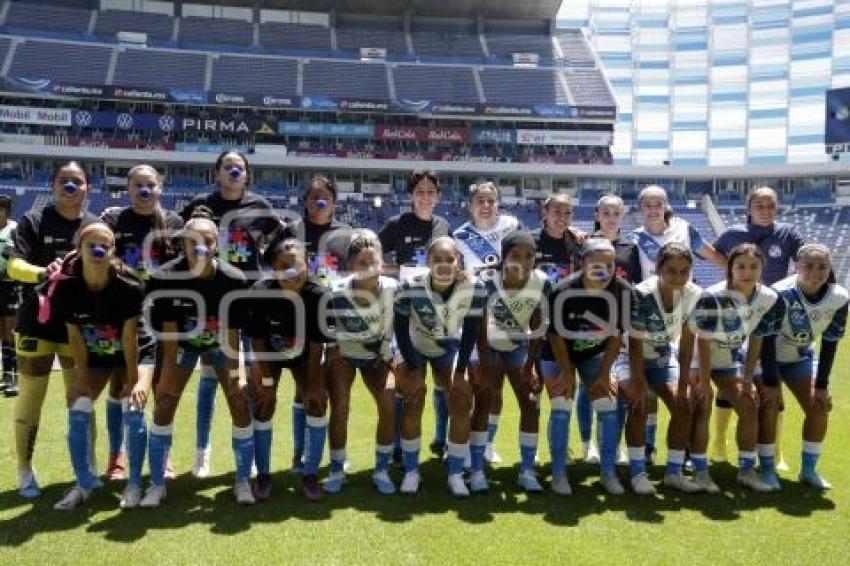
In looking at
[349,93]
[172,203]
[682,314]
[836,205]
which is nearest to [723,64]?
[836,205]

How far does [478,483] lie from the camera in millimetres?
5180

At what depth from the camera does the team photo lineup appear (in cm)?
485

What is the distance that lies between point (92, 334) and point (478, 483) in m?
2.90

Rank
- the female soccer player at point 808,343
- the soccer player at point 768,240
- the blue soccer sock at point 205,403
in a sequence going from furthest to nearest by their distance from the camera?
the soccer player at point 768,240 < the blue soccer sock at point 205,403 < the female soccer player at point 808,343

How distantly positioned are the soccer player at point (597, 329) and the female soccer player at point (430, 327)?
24.2 inches

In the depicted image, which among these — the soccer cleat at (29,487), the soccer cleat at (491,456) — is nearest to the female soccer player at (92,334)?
the soccer cleat at (29,487)

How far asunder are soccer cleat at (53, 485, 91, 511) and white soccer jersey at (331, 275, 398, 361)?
197cm

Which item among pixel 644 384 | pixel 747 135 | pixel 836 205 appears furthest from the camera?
pixel 747 135

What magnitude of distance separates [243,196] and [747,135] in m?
43.6

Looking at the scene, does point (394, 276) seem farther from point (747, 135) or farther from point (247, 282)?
point (747, 135)

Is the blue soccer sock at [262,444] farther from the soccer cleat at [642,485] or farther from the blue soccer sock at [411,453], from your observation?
the soccer cleat at [642,485]

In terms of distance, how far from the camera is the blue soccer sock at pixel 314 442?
505cm

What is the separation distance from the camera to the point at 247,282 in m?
5.02

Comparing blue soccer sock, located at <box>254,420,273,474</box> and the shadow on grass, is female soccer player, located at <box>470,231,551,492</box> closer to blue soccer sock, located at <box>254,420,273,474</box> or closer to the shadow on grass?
the shadow on grass
